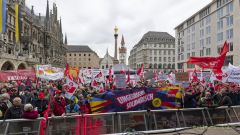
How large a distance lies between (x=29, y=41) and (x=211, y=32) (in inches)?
1667

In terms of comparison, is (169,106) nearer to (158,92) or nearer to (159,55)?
(158,92)

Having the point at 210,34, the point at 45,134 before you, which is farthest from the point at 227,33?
the point at 45,134

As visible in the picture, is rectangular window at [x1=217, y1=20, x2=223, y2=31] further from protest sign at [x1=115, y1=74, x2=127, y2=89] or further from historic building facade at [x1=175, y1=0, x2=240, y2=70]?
protest sign at [x1=115, y1=74, x2=127, y2=89]

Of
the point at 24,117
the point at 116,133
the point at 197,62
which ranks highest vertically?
the point at 197,62

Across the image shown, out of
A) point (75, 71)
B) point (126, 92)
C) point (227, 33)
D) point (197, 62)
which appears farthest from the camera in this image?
point (227, 33)

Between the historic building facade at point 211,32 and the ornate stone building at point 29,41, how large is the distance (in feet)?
115

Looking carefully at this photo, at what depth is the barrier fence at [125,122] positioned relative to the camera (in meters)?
6.70

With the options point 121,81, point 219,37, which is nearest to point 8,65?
point 121,81

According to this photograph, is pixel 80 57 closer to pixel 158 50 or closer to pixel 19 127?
pixel 158 50

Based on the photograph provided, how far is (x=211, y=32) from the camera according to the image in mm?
68625

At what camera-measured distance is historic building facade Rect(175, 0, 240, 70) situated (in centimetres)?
5773

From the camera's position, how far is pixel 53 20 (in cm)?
9862

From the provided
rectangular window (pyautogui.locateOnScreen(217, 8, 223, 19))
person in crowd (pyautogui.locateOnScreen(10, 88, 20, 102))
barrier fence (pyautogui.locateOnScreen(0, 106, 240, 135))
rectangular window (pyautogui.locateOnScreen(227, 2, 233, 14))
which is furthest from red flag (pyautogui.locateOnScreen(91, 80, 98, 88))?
rectangular window (pyautogui.locateOnScreen(217, 8, 223, 19))

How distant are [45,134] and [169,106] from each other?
4.69 meters
